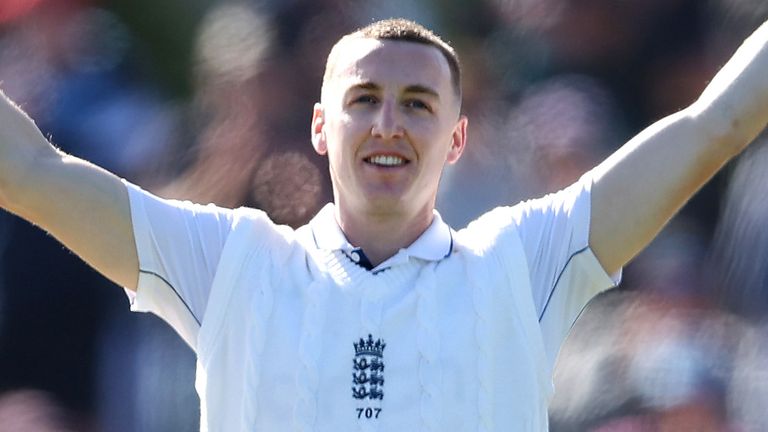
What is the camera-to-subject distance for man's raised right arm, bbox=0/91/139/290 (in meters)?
1.77

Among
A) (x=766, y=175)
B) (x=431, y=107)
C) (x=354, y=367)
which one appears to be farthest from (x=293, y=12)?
(x=354, y=367)

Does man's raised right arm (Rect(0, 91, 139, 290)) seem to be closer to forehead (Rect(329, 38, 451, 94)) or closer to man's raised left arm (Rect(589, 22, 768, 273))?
forehead (Rect(329, 38, 451, 94))

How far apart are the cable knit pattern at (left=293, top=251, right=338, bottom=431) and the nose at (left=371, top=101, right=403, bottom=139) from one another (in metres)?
0.21

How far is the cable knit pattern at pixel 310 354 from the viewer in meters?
1.75

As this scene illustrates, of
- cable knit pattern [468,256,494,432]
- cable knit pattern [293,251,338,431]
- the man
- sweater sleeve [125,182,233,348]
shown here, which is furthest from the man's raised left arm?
sweater sleeve [125,182,233,348]

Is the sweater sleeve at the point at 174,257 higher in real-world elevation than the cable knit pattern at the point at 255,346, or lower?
higher

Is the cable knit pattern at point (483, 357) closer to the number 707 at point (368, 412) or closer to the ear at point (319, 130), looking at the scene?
the number 707 at point (368, 412)

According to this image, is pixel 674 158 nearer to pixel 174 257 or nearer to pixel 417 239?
pixel 417 239

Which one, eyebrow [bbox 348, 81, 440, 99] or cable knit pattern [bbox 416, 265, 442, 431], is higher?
eyebrow [bbox 348, 81, 440, 99]

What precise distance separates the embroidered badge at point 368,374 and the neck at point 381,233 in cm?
17

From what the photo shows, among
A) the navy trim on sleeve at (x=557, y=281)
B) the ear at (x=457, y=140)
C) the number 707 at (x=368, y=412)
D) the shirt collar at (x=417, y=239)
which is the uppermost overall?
the ear at (x=457, y=140)

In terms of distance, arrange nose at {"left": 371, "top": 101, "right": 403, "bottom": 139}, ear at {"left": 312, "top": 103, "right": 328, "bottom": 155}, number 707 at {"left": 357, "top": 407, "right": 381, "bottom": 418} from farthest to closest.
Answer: ear at {"left": 312, "top": 103, "right": 328, "bottom": 155}
nose at {"left": 371, "top": 101, "right": 403, "bottom": 139}
number 707 at {"left": 357, "top": 407, "right": 381, "bottom": 418}

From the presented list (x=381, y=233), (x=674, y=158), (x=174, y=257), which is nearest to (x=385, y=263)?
(x=381, y=233)

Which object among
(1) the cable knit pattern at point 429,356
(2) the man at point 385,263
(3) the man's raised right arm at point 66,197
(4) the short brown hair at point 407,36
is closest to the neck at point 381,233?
(2) the man at point 385,263
